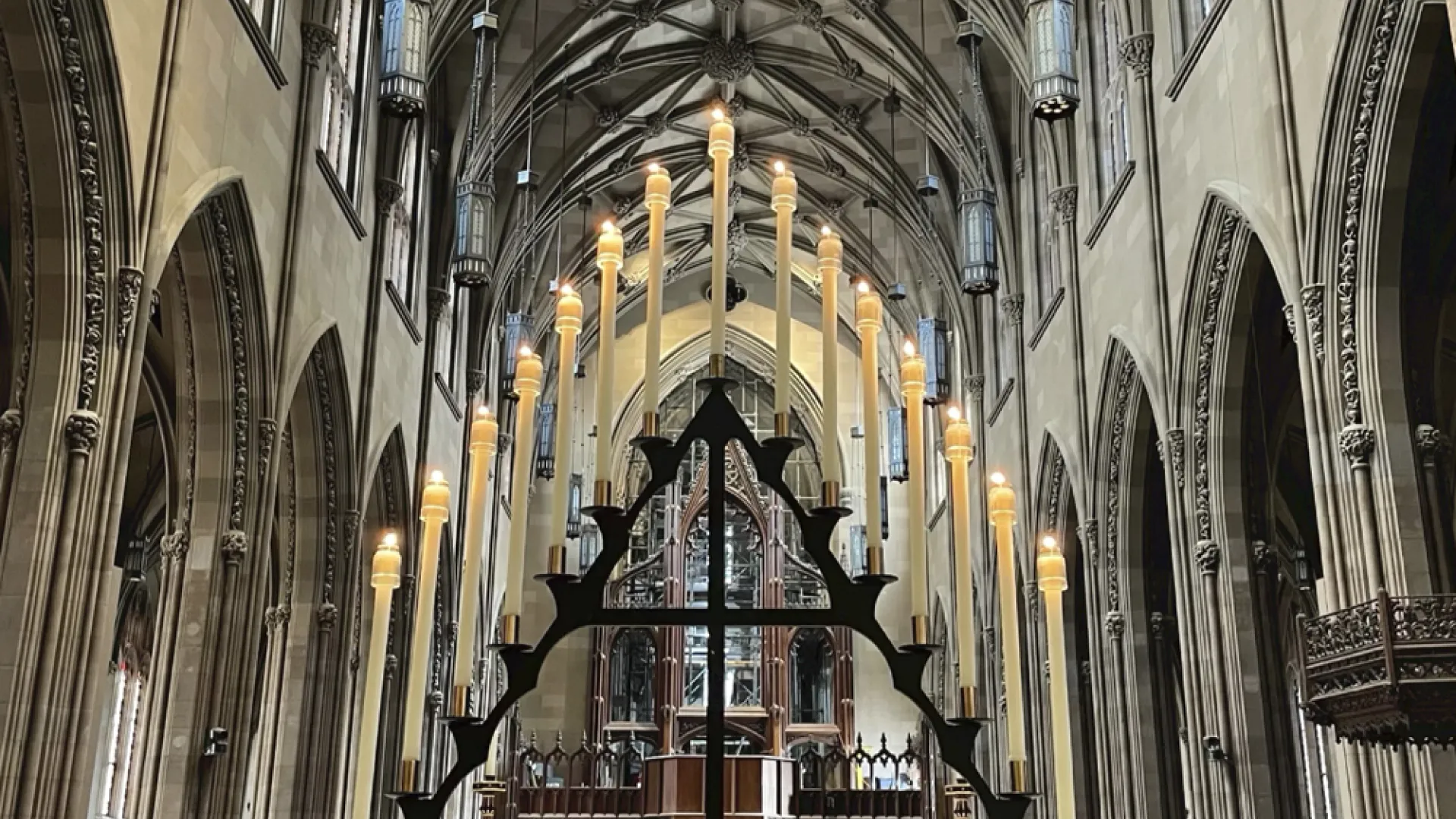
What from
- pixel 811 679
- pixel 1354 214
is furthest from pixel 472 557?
pixel 811 679

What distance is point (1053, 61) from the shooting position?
47.8 ft

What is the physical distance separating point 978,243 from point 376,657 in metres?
14.7

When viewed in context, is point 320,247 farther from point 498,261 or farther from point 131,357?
point 498,261

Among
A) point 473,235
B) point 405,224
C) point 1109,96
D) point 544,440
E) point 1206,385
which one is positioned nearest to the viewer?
point 1206,385

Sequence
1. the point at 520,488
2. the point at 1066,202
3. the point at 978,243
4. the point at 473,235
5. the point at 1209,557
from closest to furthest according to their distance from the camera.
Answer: the point at 520,488 < the point at 1209,557 < the point at 473,235 < the point at 978,243 < the point at 1066,202

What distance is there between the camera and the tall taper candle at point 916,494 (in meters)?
5.78

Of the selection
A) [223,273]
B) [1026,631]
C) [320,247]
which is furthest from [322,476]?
[1026,631]

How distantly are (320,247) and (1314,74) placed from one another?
34.3 ft

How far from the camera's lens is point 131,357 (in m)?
11.3

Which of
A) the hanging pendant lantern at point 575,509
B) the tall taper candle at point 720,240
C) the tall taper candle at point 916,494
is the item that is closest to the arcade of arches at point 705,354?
the hanging pendant lantern at point 575,509

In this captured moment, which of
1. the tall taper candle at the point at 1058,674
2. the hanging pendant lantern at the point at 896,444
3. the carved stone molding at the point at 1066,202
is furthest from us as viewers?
the hanging pendant lantern at the point at 896,444

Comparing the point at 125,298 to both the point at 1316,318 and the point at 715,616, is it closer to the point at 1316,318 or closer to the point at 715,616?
the point at 715,616

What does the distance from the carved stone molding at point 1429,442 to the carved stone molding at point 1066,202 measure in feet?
29.6

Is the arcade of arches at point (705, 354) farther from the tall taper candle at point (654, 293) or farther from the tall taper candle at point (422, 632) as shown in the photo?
the tall taper candle at point (654, 293)
